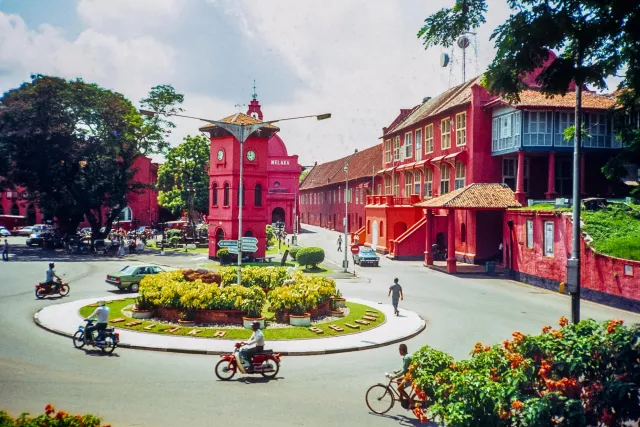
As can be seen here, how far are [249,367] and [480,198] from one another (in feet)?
86.8

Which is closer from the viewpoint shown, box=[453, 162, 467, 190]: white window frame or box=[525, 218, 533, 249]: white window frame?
box=[525, 218, 533, 249]: white window frame

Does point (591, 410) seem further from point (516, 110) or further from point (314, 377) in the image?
point (516, 110)

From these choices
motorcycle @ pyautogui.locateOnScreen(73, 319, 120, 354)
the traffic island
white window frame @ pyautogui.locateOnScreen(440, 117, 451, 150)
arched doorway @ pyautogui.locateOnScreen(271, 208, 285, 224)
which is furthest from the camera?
arched doorway @ pyautogui.locateOnScreen(271, 208, 285, 224)

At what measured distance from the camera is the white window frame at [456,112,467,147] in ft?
133

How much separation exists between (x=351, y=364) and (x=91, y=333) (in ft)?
24.2

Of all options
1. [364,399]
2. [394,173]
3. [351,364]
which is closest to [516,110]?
[394,173]

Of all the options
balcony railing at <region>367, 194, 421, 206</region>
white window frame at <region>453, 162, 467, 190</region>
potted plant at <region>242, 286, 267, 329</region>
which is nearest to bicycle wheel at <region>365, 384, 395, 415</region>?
potted plant at <region>242, 286, 267, 329</region>

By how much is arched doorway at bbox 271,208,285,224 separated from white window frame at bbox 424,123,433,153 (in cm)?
3072

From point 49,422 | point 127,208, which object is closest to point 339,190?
point 127,208

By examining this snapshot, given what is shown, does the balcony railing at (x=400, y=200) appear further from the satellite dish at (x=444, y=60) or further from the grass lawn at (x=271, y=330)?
the grass lawn at (x=271, y=330)

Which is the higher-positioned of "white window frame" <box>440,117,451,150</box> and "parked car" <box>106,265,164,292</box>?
"white window frame" <box>440,117,451,150</box>

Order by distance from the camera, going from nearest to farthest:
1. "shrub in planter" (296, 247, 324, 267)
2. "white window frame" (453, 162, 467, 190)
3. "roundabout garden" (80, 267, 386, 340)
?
1. "roundabout garden" (80, 267, 386, 340)
2. "shrub in planter" (296, 247, 324, 267)
3. "white window frame" (453, 162, 467, 190)

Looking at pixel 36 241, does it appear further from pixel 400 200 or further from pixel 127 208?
pixel 400 200

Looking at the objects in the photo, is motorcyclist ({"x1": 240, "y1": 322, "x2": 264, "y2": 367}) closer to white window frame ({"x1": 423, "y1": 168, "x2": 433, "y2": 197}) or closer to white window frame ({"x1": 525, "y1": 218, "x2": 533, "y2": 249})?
white window frame ({"x1": 525, "y1": 218, "x2": 533, "y2": 249})
